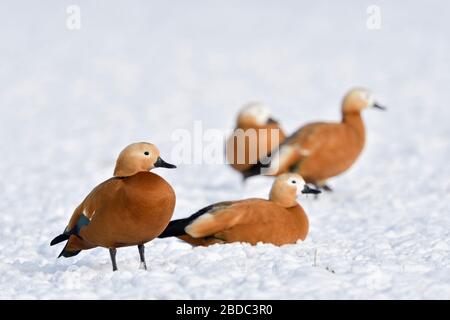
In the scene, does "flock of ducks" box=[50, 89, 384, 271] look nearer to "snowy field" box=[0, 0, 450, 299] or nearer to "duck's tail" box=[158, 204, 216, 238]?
"duck's tail" box=[158, 204, 216, 238]

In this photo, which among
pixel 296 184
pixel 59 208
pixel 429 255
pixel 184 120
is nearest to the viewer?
pixel 429 255

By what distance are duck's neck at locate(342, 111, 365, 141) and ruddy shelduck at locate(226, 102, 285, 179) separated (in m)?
0.91

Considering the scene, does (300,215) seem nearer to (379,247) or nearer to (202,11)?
(379,247)

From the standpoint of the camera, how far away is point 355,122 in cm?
1146

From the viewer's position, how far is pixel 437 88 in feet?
65.2

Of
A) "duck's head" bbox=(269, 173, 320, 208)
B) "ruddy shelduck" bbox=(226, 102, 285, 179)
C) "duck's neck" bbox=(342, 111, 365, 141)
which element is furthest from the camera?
"ruddy shelduck" bbox=(226, 102, 285, 179)

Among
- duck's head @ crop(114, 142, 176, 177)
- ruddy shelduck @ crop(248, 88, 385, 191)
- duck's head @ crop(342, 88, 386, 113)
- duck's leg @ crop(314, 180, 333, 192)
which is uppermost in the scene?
duck's head @ crop(114, 142, 176, 177)

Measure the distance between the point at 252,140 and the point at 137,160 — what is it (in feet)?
18.3

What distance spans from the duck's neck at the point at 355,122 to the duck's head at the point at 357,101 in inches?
2.1

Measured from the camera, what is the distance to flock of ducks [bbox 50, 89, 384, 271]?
6016 millimetres

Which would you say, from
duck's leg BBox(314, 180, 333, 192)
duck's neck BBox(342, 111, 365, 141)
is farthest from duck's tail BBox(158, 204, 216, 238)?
duck's neck BBox(342, 111, 365, 141)

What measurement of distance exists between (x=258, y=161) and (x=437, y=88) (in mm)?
9560

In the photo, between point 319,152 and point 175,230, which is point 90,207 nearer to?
point 175,230

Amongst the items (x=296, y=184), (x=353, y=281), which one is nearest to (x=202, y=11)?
(x=296, y=184)
